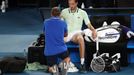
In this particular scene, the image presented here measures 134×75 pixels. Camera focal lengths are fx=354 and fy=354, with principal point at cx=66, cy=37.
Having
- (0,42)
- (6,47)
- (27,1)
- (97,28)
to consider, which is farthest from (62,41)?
(27,1)

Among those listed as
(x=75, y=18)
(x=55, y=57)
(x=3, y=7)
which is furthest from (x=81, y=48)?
(x=3, y=7)

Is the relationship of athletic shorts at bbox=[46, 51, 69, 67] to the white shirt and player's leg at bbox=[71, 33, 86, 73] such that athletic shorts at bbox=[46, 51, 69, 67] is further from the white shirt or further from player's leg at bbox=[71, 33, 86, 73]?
the white shirt

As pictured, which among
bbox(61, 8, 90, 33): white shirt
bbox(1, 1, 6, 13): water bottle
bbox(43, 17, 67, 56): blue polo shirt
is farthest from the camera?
bbox(1, 1, 6, 13): water bottle

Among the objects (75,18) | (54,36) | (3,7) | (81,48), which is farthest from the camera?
(3,7)

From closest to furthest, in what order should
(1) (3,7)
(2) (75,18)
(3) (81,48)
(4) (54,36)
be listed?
(4) (54,36), (3) (81,48), (2) (75,18), (1) (3,7)

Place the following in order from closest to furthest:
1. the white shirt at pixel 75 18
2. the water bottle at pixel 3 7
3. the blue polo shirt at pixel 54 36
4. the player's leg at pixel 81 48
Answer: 1. the blue polo shirt at pixel 54 36
2. the player's leg at pixel 81 48
3. the white shirt at pixel 75 18
4. the water bottle at pixel 3 7

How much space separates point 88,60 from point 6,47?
2.78 metres

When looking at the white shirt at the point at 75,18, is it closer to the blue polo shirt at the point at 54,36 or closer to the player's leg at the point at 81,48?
the player's leg at the point at 81,48

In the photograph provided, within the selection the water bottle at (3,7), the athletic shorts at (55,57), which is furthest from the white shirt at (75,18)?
the water bottle at (3,7)

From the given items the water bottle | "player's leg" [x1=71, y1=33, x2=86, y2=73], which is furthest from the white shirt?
the water bottle

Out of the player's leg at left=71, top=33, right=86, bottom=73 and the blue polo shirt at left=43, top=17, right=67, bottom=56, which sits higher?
the blue polo shirt at left=43, top=17, right=67, bottom=56

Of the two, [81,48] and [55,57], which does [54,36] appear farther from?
[81,48]

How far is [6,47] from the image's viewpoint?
30.4 feet

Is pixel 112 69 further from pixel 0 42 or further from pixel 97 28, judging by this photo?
pixel 0 42
